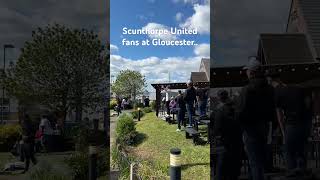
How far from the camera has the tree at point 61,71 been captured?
4031 mm

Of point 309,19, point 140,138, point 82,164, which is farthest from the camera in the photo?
point 140,138

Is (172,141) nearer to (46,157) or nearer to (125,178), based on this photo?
(125,178)

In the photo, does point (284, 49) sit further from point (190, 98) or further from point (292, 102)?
point (190, 98)

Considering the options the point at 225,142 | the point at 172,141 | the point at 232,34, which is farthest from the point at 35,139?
the point at 232,34

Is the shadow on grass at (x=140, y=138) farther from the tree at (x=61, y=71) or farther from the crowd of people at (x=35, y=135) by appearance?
the crowd of people at (x=35, y=135)

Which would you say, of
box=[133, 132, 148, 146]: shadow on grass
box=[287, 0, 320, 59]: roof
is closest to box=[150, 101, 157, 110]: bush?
box=[133, 132, 148, 146]: shadow on grass

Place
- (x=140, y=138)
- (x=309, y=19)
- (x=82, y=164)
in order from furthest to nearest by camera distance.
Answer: (x=140, y=138)
(x=82, y=164)
(x=309, y=19)

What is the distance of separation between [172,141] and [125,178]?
616 millimetres

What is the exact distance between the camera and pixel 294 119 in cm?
407

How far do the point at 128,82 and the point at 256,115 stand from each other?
1.10 metres

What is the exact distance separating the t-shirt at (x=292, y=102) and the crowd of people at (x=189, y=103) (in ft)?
1.99

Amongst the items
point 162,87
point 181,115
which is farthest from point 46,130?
point 181,115

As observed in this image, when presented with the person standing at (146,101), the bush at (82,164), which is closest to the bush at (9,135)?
the bush at (82,164)

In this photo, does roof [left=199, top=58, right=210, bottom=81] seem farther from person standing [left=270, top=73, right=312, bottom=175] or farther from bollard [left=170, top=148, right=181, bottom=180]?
bollard [left=170, top=148, right=181, bottom=180]
